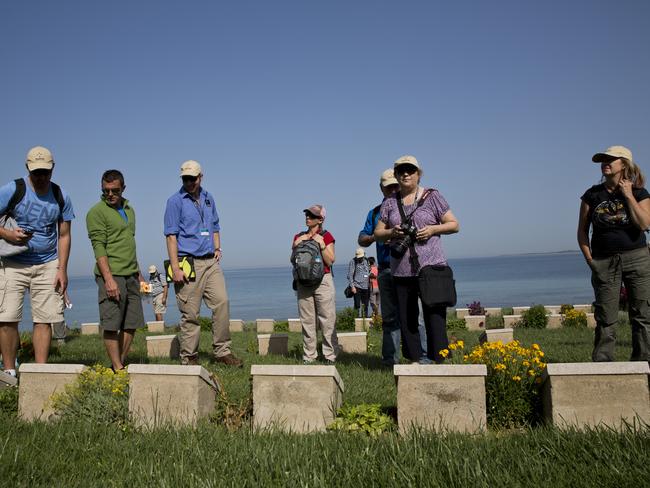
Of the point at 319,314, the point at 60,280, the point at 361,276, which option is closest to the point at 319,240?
the point at 319,314

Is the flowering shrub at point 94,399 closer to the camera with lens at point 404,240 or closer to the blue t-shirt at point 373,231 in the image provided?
the camera with lens at point 404,240

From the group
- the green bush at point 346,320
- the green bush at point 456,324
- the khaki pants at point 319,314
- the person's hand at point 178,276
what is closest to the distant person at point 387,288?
the khaki pants at point 319,314

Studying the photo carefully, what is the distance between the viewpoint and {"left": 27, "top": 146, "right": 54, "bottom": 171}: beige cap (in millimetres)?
5699

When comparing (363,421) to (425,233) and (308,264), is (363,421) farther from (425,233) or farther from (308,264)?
(308,264)

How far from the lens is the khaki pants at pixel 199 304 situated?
6875 millimetres

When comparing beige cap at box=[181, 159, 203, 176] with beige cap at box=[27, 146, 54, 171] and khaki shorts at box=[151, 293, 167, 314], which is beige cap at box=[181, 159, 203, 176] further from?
khaki shorts at box=[151, 293, 167, 314]

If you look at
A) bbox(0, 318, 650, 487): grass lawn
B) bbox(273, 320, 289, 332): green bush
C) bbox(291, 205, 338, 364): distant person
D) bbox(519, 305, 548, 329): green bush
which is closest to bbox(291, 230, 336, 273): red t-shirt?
bbox(291, 205, 338, 364): distant person

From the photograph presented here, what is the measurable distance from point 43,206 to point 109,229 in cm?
72

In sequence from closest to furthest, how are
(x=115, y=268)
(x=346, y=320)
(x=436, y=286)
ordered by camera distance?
(x=436, y=286)
(x=115, y=268)
(x=346, y=320)

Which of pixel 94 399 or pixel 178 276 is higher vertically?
pixel 178 276

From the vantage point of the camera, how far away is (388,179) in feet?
22.9

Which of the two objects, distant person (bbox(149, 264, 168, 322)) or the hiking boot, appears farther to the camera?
distant person (bbox(149, 264, 168, 322))

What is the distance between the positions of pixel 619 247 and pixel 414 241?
6.32 ft

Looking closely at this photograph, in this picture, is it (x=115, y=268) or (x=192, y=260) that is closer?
(x=115, y=268)
